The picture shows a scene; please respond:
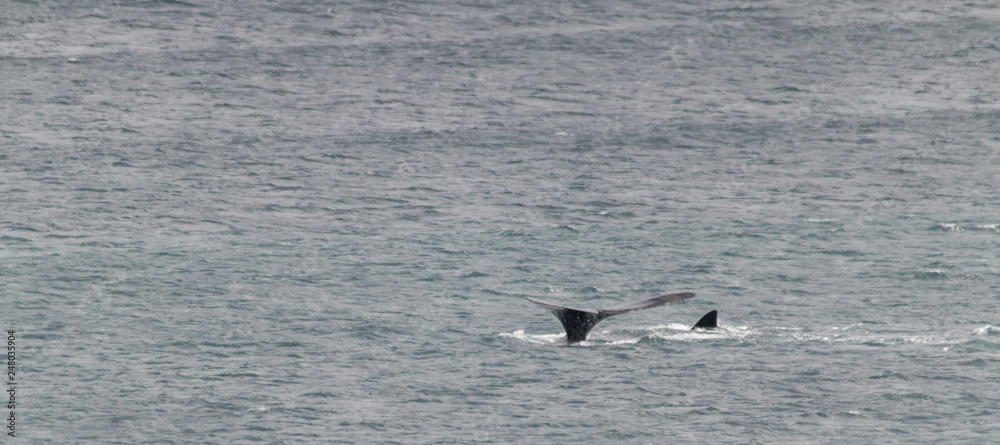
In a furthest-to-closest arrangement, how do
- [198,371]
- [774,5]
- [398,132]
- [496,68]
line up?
[774,5] → [496,68] → [398,132] → [198,371]

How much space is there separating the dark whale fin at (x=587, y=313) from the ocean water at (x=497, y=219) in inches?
56.6

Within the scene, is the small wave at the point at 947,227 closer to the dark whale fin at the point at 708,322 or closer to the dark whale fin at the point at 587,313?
the dark whale fin at the point at 708,322

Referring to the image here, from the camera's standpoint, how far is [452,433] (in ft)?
190

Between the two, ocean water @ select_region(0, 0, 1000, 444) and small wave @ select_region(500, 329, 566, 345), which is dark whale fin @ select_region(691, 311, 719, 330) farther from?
small wave @ select_region(500, 329, 566, 345)

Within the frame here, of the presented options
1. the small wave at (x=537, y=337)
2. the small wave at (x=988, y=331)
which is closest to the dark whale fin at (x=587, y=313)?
the small wave at (x=537, y=337)

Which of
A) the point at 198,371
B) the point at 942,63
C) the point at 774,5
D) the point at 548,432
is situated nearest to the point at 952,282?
the point at 548,432

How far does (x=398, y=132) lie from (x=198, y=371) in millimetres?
66056

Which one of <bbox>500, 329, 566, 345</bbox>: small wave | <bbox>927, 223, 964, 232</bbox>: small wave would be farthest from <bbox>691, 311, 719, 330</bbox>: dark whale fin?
<bbox>927, 223, 964, 232</bbox>: small wave

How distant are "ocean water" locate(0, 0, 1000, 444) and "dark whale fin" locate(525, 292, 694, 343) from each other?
1.44 m

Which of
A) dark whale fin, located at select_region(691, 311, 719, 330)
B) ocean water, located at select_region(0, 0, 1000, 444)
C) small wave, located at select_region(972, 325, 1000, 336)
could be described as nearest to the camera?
ocean water, located at select_region(0, 0, 1000, 444)

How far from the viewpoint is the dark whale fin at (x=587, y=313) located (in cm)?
6503

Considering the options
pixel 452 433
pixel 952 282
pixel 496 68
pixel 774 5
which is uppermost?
pixel 774 5

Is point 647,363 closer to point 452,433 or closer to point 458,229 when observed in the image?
point 452,433

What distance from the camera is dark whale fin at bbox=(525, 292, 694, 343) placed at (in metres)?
65.0
